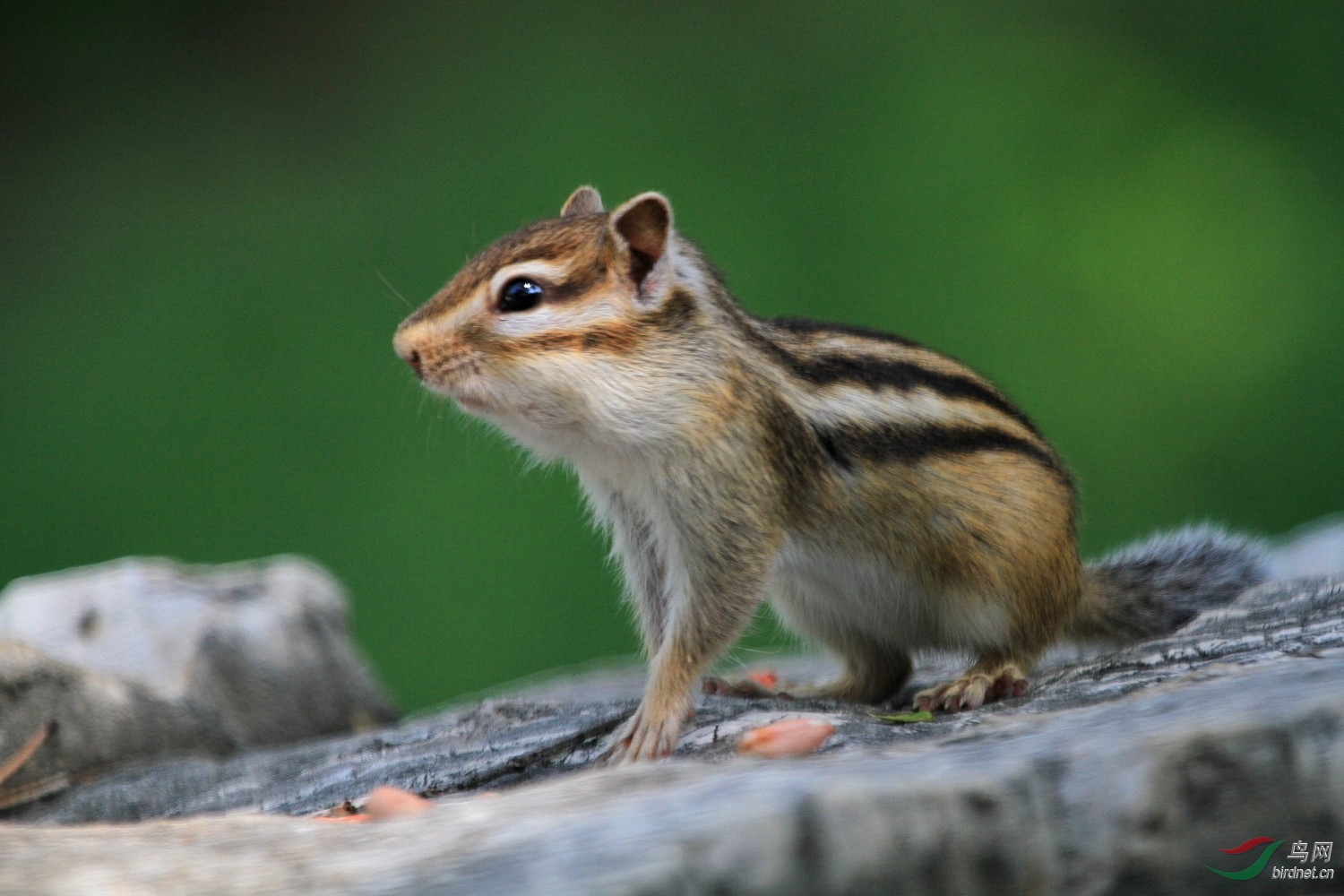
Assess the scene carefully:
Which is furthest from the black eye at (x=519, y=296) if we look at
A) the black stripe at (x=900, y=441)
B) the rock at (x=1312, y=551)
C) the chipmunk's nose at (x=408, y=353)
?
the rock at (x=1312, y=551)

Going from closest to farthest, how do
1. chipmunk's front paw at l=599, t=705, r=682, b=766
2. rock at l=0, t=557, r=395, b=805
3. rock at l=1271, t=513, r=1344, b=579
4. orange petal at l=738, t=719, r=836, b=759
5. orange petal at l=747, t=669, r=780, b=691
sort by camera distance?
orange petal at l=738, t=719, r=836, b=759, chipmunk's front paw at l=599, t=705, r=682, b=766, orange petal at l=747, t=669, r=780, b=691, rock at l=0, t=557, r=395, b=805, rock at l=1271, t=513, r=1344, b=579

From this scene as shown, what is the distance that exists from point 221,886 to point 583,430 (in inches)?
35.4

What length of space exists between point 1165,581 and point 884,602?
0.60m

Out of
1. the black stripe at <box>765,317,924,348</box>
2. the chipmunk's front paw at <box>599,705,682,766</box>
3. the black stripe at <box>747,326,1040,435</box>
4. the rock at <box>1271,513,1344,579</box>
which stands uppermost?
the black stripe at <box>765,317,924,348</box>

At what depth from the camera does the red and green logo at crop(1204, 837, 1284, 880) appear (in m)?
1.05

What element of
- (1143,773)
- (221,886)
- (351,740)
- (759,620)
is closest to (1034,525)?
A: (759,620)

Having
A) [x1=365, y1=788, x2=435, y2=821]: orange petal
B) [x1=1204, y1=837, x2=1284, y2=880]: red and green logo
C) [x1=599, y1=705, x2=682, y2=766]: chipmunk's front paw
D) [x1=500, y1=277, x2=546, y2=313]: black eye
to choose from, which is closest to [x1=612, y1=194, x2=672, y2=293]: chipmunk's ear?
[x1=500, y1=277, x2=546, y2=313]: black eye

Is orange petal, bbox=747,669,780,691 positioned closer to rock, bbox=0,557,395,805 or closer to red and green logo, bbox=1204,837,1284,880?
rock, bbox=0,557,395,805

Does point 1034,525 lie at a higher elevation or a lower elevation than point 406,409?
lower

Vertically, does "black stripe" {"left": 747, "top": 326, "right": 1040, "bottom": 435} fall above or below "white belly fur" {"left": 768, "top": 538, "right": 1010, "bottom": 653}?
above

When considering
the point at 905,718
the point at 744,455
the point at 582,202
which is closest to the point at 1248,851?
the point at 905,718

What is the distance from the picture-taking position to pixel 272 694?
108 inches

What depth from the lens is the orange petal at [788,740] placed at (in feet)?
4.76

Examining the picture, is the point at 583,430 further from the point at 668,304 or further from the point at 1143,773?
the point at 1143,773
